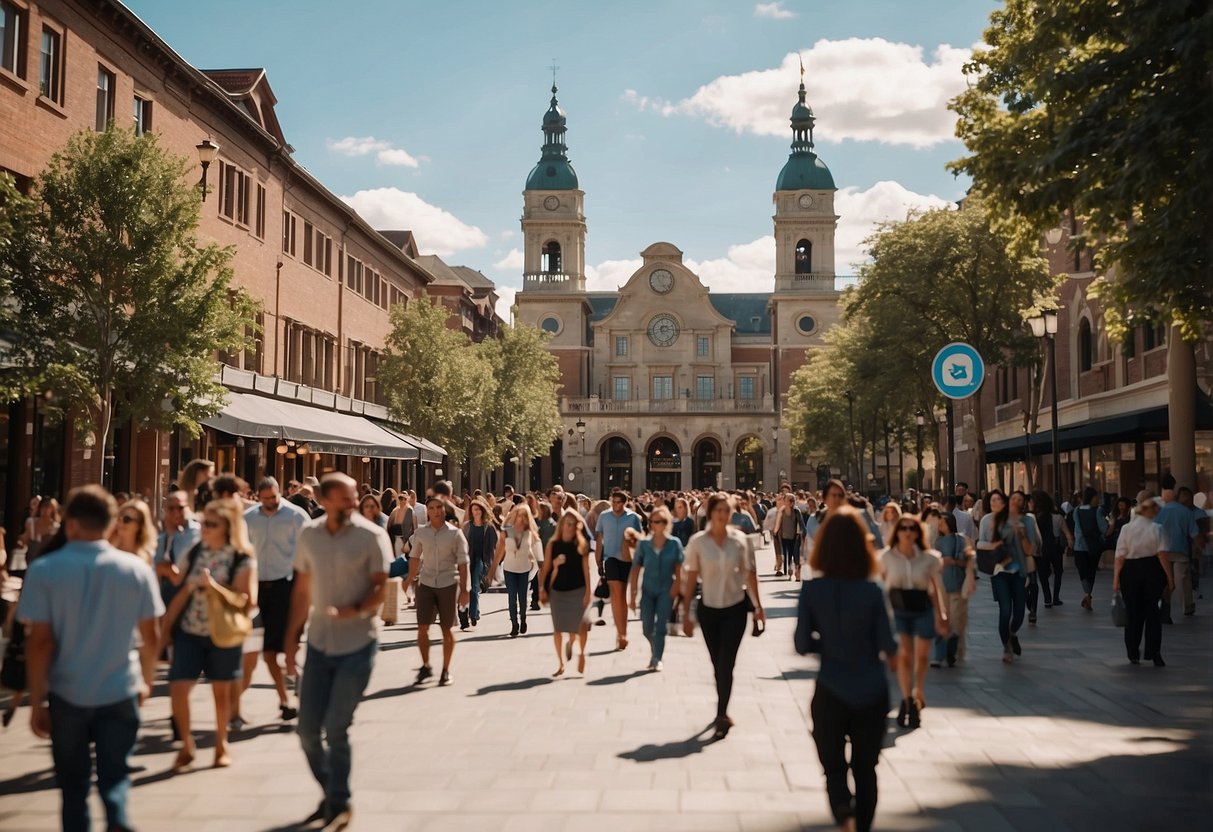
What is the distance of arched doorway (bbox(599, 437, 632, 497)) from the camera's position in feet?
299

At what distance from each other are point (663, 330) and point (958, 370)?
8158cm

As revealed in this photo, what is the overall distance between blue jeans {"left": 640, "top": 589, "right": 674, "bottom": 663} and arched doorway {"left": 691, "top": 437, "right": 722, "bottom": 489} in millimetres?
77878

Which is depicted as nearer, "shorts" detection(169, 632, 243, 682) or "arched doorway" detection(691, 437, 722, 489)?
"shorts" detection(169, 632, 243, 682)

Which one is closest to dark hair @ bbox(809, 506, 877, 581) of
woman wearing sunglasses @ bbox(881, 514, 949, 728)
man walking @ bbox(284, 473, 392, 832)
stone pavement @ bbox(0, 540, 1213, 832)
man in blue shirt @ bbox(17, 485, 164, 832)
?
stone pavement @ bbox(0, 540, 1213, 832)

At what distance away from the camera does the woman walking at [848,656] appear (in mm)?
5898

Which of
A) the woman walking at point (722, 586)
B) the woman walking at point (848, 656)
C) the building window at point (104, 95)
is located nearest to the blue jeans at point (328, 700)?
the woman walking at point (848, 656)

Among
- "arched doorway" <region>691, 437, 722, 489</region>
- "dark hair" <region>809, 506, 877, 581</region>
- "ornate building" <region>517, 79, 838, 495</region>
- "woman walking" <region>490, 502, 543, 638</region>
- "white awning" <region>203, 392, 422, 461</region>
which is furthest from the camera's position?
"arched doorway" <region>691, 437, 722, 489</region>

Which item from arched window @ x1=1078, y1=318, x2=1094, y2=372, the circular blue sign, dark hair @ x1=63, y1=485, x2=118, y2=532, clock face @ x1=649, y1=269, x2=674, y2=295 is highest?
clock face @ x1=649, y1=269, x2=674, y2=295

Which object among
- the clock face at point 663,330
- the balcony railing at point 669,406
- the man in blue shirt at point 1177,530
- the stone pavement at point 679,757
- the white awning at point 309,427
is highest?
the clock face at point 663,330

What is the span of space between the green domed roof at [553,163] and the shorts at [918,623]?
9391 cm

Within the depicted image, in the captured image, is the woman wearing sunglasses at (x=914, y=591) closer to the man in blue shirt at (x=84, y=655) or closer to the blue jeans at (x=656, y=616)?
the blue jeans at (x=656, y=616)

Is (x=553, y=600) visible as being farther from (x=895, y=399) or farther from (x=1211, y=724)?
(x=895, y=399)

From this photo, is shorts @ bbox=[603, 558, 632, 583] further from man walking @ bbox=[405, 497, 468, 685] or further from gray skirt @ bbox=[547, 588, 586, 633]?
man walking @ bbox=[405, 497, 468, 685]

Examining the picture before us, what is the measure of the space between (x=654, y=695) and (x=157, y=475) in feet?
64.8
